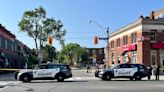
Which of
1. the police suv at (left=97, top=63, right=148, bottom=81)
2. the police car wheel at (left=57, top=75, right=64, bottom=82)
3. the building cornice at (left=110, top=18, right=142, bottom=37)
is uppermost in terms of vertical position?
the building cornice at (left=110, top=18, right=142, bottom=37)

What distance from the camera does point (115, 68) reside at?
36.6 m

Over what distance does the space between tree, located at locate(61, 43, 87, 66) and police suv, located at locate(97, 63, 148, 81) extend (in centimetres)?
11882

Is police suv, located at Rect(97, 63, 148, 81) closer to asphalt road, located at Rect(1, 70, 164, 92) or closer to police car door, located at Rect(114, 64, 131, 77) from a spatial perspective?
police car door, located at Rect(114, 64, 131, 77)

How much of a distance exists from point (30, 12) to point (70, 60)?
7153cm

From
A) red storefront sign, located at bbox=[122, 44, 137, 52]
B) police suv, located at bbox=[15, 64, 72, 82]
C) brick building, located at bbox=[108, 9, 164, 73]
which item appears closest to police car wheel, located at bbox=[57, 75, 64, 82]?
police suv, located at bbox=[15, 64, 72, 82]

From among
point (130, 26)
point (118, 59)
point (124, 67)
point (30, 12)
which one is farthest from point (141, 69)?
point (30, 12)

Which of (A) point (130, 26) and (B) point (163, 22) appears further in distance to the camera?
(A) point (130, 26)

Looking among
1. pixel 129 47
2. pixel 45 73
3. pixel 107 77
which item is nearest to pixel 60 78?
pixel 45 73

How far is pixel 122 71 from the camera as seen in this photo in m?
36.7

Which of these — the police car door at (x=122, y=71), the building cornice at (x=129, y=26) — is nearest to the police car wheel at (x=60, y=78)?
the police car door at (x=122, y=71)

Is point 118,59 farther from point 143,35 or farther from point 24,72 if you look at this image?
point 24,72

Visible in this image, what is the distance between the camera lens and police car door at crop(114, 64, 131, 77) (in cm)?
3650

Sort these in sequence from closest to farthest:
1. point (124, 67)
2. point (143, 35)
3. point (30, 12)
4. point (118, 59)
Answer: point (124, 67) < point (143, 35) < point (118, 59) < point (30, 12)

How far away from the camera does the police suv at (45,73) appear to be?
34.6 meters
